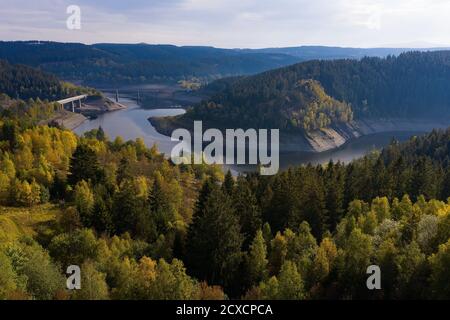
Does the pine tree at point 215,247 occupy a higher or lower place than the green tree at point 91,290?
lower

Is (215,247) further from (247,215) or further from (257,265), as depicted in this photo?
(247,215)

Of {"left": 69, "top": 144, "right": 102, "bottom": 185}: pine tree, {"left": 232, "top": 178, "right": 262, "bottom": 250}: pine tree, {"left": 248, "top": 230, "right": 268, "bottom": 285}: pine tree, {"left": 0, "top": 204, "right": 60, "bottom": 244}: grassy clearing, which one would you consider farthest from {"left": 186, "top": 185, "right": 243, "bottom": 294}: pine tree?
{"left": 69, "top": 144, "right": 102, "bottom": 185}: pine tree

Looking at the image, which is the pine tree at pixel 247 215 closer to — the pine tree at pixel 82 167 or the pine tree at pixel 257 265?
the pine tree at pixel 257 265

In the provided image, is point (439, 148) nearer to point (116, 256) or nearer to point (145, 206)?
point (145, 206)

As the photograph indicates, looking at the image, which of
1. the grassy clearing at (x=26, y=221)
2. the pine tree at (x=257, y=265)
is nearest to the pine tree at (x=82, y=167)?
the grassy clearing at (x=26, y=221)

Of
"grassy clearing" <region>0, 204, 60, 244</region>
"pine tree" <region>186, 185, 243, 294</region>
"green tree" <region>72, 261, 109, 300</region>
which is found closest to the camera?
"green tree" <region>72, 261, 109, 300</region>

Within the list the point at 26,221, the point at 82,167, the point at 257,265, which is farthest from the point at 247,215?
the point at 82,167

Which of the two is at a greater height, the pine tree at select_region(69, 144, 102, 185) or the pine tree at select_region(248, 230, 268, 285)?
the pine tree at select_region(69, 144, 102, 185)

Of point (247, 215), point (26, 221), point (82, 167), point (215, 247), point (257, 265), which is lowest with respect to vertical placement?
point (257, 265)

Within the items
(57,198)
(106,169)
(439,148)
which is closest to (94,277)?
(57,198)

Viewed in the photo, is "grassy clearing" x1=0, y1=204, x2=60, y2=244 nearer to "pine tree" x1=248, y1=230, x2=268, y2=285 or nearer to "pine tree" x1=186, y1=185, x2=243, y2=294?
"pine tree" x1=186, y1=185, x2=243, y2=294

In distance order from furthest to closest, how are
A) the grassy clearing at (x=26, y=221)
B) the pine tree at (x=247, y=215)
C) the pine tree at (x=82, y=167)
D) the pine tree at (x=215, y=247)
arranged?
1. the pine tree at (x=82, y=167)
2. the pine tree at (x=247, y=215)
3. the grassy clearing at (x=26, y=221)
4. the pine tree at (x=215, y=247)
